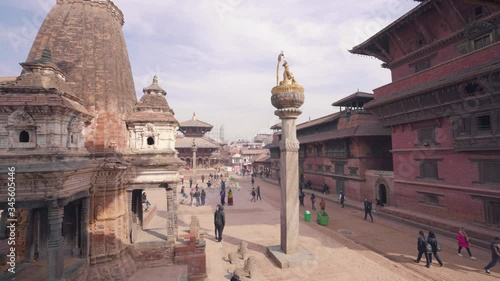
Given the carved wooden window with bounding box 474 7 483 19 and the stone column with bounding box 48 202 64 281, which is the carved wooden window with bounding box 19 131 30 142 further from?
the carved wooden window with bounding box 474 7 483 19

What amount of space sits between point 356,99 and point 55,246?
27349mm

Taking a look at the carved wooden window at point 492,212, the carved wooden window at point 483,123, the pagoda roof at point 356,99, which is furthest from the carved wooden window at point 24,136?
the pagoda roof at point 356,99

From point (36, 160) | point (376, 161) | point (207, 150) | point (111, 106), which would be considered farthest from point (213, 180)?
point (36, 160)

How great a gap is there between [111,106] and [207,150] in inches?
1494

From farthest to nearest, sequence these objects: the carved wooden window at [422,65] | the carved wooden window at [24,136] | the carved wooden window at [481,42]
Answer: the carved wooden window at [422,65] < the carved wooden window at [481,42] < the carved wooden window at [24,136]

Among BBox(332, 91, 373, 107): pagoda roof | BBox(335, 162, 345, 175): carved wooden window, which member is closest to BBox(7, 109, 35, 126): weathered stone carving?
BBox(335, 162, 345, 175): carved wooden window

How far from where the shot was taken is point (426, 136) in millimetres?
16656

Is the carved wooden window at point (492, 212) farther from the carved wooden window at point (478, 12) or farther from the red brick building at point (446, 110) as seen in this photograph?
the carved wooden window at point (478, 12)

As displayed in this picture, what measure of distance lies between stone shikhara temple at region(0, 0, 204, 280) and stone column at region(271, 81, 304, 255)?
4611 mm

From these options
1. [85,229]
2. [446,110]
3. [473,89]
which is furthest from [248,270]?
[473,89]

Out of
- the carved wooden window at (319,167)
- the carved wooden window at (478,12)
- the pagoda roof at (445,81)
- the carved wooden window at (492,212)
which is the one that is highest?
the carved wooden window at (478,12)

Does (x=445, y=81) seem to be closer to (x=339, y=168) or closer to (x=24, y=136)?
(x=339, y=168)

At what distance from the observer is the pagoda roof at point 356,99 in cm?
2659

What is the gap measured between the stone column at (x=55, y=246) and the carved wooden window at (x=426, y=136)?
62.8 ft
